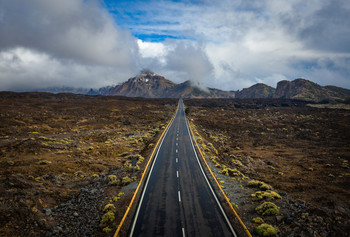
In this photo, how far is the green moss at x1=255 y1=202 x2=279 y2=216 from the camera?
1362 centimetres

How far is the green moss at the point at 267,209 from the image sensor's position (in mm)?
13617

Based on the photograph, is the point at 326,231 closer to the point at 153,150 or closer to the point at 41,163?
the point at 153,150

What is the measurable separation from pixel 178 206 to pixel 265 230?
6590 mm

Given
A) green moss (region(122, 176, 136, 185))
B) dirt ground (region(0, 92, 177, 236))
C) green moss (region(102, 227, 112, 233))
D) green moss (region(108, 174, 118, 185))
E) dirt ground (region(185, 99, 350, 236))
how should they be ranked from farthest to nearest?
A: green moss (region(122, 176, 136, 185)) < green moss (region(108, 174, 118, 185)) < dirt ground (region(185, 99, 350, 236)) < green moss (region(102, 227, 112, 233)) < dirt ground (region(0, 92, 177, 236))

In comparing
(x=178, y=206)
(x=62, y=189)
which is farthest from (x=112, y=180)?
(x=178, y=206)

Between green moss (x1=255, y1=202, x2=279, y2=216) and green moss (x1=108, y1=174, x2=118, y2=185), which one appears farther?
green moss (x1=108, y1=174, x2=118, y2=185)

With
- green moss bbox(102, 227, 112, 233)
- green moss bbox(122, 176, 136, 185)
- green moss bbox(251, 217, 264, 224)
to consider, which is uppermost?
green moss bbox(251, 217, 264, 224)

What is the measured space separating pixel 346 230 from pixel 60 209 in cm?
2014

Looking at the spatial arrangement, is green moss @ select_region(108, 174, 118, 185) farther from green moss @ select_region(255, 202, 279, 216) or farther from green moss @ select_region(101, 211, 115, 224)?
green moss @ select_region(255, 202, 279, 216)

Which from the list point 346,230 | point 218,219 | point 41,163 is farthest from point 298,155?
point 41,163

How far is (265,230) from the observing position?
11688mm

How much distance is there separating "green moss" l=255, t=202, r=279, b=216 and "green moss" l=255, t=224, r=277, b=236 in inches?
70.0

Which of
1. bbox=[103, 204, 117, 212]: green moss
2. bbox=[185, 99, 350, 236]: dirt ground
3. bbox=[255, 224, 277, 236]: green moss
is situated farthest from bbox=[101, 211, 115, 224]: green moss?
bbox=[255, 224, 277, 236]: green moss

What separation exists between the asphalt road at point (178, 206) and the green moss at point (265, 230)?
170 centimetres
